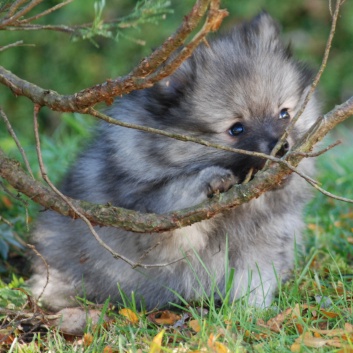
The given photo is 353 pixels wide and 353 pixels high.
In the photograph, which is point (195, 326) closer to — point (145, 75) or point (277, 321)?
point (277, 321)

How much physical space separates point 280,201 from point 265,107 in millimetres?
601

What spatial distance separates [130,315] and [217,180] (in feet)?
2.54

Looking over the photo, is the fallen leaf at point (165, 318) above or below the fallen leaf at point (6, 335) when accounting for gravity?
above

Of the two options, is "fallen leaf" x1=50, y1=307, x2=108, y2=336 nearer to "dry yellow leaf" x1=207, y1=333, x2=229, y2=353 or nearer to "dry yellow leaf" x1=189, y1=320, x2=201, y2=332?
"dry yellow leaf" x1=189, y1=320, x2=201, y2=332

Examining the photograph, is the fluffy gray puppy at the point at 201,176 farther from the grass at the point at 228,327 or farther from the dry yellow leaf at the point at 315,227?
the dry yellow leaf at the point at 315,227

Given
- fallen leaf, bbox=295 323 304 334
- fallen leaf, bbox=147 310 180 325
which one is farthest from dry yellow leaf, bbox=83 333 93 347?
fallen leaf, bbox=295 323 304 334

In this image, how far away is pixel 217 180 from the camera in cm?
334

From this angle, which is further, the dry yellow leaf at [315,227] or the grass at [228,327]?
the dry yellow leaf at [315,227]

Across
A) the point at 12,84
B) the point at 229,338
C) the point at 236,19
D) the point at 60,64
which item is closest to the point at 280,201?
the point at 229,338

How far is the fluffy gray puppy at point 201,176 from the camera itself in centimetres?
346

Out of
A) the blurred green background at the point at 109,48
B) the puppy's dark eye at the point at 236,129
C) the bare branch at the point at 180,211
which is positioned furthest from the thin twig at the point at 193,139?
the blurred green background at the point at 109,48

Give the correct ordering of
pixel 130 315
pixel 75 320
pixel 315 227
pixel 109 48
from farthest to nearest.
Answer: pixel 109 48, pixel 315 227, pixel 75 320, pixel 130 315

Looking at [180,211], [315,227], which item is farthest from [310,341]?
[315,227]

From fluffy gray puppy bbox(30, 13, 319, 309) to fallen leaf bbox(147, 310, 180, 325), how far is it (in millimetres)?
130
